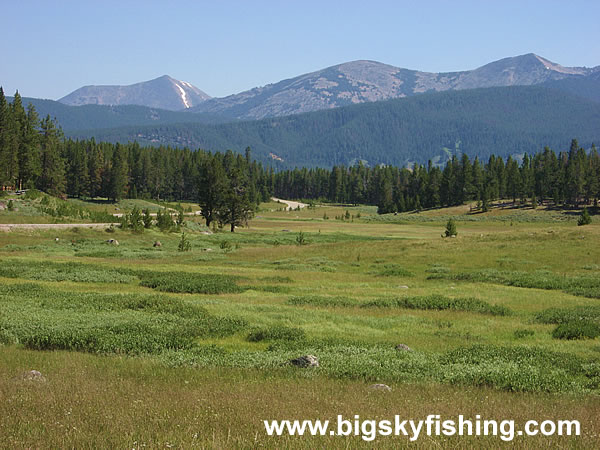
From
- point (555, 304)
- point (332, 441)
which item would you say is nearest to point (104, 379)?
point (332, 441)

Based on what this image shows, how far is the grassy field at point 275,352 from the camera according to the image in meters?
7.34

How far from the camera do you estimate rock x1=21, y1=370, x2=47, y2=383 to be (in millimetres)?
9689

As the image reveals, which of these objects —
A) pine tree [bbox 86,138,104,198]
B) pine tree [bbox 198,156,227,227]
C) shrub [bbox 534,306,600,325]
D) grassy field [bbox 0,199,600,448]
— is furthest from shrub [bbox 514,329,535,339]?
pine tree [bbox 86,138,104,198]

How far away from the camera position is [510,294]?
2662cm

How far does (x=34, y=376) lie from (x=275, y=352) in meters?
5.77

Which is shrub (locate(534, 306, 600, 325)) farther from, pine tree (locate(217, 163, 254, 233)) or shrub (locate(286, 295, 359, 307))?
pine tree (locate(217, 163, 254, 233))

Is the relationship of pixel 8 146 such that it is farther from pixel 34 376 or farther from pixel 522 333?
pixel 522 333

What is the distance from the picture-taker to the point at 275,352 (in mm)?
13523

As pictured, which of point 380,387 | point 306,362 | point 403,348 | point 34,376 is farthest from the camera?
point 403,348

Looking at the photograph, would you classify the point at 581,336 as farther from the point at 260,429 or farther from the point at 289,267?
the point at 289,267

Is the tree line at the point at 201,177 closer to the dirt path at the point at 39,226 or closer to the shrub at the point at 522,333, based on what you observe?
the dirt path at the point at 39,226

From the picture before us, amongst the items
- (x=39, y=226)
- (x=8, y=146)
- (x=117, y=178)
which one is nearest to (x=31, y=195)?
(x=8, y=146)

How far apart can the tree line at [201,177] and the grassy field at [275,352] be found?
51902mm

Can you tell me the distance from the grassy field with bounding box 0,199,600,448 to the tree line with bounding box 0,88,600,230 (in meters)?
51.9
